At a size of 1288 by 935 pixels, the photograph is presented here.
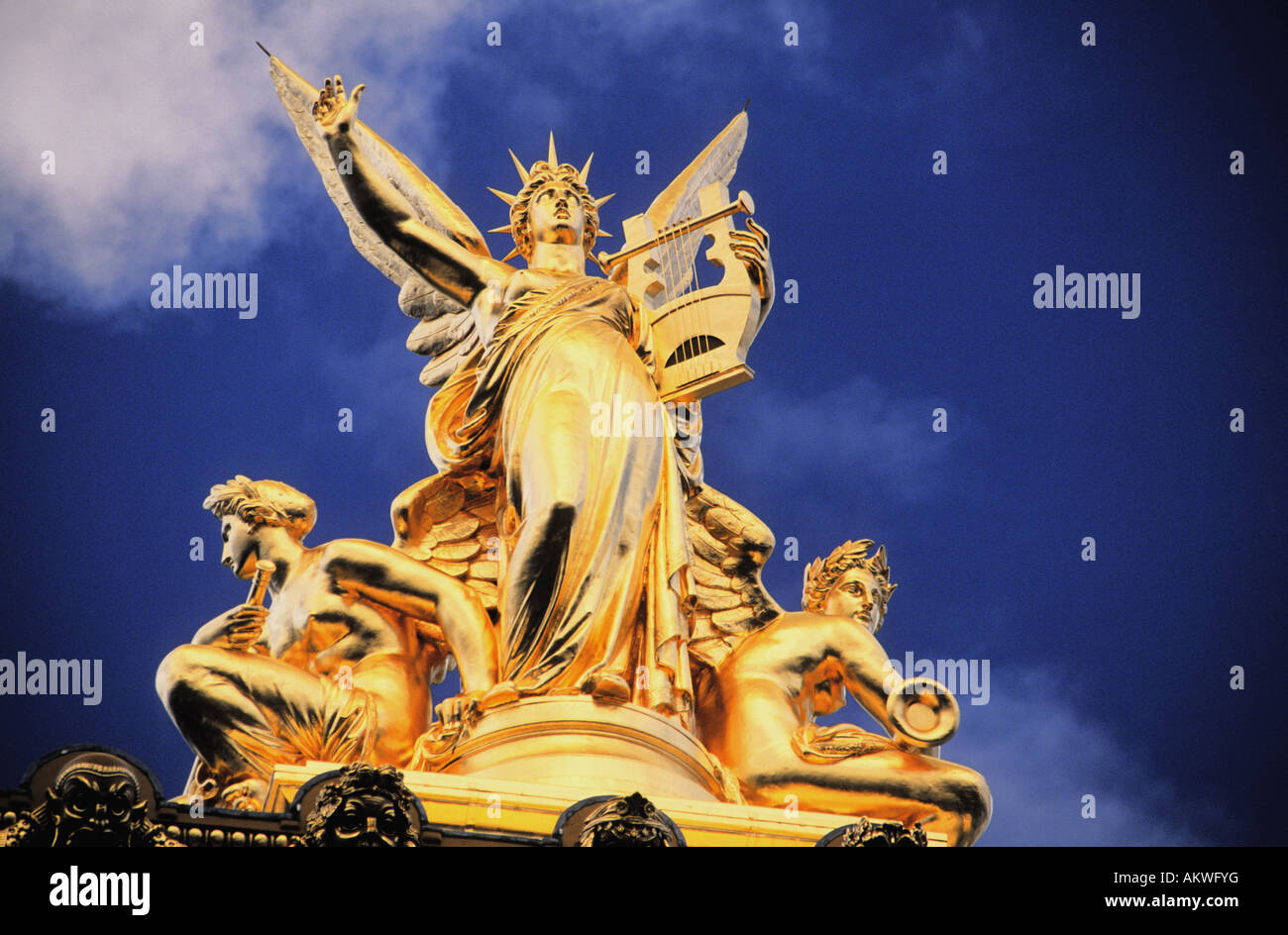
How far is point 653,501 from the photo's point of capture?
62.3 feet

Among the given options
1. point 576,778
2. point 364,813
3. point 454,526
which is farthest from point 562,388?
point 364,813

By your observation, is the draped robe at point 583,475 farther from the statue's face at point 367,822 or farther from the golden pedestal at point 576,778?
the statue's face at point 367,822

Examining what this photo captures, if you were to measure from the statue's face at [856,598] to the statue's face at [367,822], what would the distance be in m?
6.42

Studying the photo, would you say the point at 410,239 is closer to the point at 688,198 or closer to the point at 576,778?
the point at 688,198

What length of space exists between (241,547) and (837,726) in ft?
17.6

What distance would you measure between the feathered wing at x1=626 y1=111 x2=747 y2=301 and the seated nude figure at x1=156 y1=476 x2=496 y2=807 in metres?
4.26

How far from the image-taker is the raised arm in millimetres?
20531

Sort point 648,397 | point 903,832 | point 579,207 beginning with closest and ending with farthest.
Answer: point 903,832, point 648,397, point 579,207

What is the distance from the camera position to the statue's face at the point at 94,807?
45.1 ft

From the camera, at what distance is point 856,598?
779 inches

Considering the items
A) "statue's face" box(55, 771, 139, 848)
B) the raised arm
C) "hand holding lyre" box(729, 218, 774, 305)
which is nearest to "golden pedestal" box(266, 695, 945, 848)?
"statue's face" box(55, 771, 139, 848)

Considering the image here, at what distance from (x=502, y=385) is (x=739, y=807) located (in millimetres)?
4923
